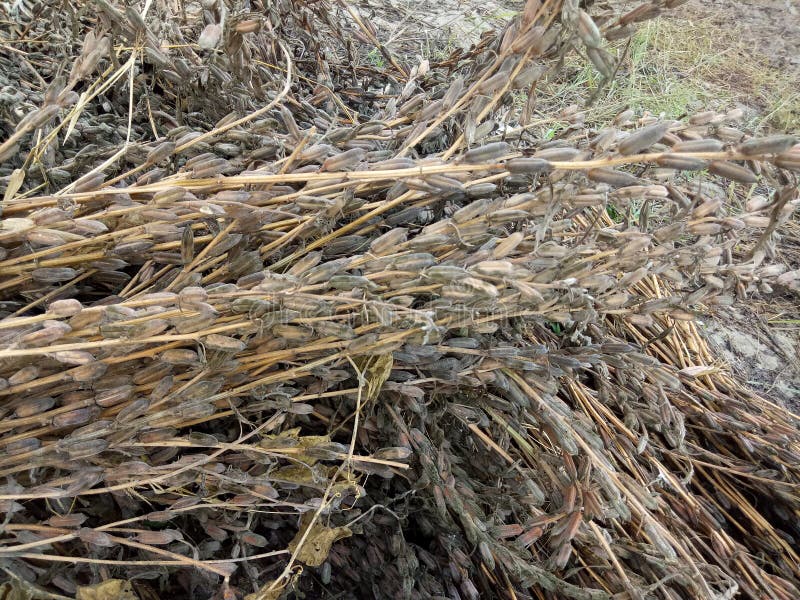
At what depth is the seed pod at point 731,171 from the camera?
77 centimetres

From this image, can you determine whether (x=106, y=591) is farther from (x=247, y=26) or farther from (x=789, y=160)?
(x=789, y=160)

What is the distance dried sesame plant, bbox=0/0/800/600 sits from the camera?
32.9 inches

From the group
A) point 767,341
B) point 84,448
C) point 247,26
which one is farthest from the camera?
point 767,341

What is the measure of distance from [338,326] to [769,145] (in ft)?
1.86

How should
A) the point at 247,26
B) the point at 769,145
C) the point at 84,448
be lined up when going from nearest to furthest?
the point at 769,145 < the point at 84,448 < the point at 247,26

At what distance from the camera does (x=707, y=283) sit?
105 cm

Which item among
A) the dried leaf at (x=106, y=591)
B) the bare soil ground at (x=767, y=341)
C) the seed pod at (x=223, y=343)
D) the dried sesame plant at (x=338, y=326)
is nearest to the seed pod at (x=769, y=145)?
the dried sesame plant at (x=338, y=326)

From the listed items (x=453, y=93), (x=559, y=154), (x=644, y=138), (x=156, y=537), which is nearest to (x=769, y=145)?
(x=644, y=138)

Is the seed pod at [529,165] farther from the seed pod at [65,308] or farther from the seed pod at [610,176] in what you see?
the seed pod at [65,308]

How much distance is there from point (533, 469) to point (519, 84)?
2.30ft

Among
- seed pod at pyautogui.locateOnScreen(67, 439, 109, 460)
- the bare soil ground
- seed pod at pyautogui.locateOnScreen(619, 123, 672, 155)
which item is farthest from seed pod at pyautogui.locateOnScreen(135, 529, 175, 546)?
the bare soil ground

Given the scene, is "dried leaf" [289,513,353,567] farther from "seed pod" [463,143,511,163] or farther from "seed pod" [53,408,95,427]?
"seed pod" [463,143,511,163]

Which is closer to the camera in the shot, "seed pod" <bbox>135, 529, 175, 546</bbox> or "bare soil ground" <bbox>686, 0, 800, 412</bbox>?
"seed pod" <bbox>135, 529, 175, 546</bbox>

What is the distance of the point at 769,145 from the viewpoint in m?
0.72
